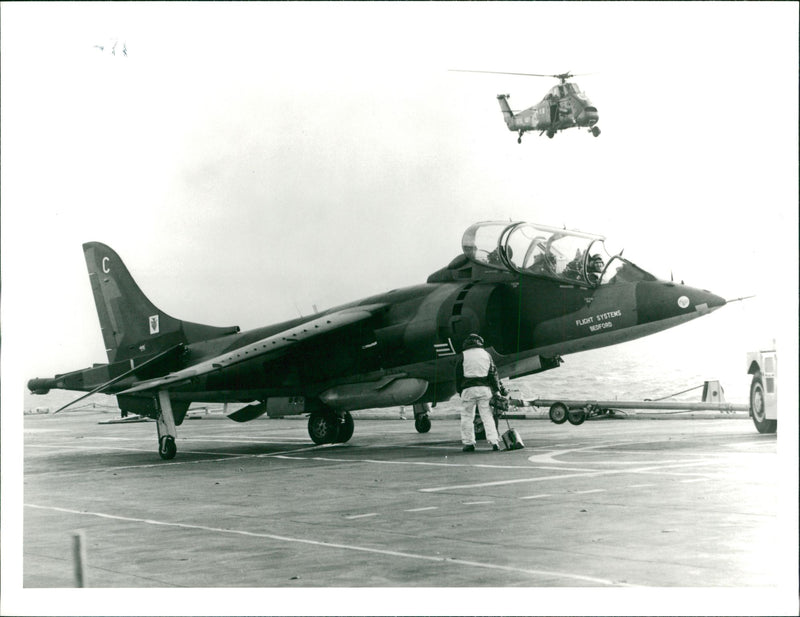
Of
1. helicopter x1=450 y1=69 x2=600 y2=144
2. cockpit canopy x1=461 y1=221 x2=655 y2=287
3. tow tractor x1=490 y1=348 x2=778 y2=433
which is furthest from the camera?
cockpit canopy x1=461 y1=221 x2=655 y2=287

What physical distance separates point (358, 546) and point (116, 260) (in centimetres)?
1036

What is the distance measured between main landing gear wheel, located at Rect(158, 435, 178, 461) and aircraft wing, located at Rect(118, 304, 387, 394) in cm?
73

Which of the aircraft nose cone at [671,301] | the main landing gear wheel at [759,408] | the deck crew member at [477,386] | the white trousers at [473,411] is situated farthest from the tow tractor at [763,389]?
the white trousers at [473,411]

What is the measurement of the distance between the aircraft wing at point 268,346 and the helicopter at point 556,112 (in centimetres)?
393

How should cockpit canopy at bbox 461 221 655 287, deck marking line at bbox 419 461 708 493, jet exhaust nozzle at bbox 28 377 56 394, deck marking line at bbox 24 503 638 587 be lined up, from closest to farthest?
deck marking line at bbox 24 503 638 587
deck marking line at bbox 419 461 708 493
cockpit canopy at bbox 461 221 655 287
jet exhaust nozzle at bbox 28 377 56 394

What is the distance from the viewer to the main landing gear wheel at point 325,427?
46.9 ft

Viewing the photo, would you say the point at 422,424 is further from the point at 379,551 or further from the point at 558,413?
the point at 379,551

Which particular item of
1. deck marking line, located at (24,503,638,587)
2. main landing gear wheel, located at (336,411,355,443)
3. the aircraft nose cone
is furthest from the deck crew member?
deck marking line, located at (24,503,638,587)

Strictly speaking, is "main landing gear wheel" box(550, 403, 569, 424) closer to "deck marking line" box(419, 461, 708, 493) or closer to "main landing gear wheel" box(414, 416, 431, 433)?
"main landing gear wheel" box(414, 416, 431, 433)

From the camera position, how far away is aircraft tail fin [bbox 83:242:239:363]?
50.9 ft

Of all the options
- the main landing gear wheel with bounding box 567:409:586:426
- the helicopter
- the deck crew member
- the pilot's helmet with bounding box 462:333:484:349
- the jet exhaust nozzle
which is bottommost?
the main landing gear wheel with bounding box 567:409:586:426

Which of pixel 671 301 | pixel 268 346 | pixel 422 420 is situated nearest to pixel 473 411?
pixel 671 301

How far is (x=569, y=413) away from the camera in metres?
15.2

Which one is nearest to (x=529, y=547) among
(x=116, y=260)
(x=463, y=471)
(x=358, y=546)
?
(x=358, y=546)
